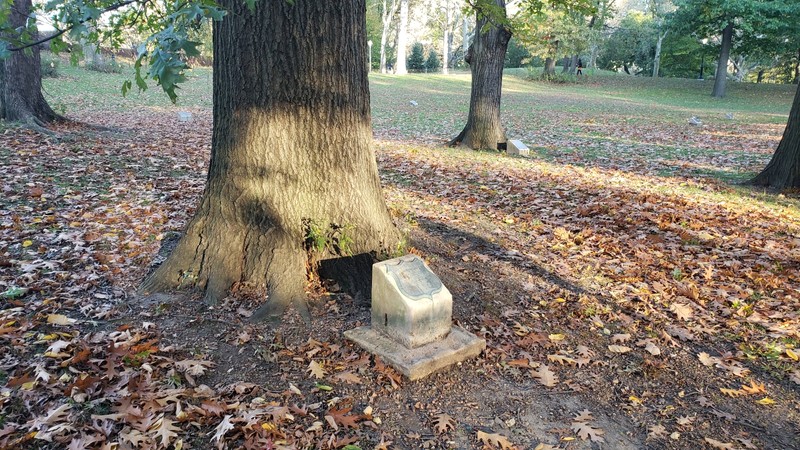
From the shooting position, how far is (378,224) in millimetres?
4852

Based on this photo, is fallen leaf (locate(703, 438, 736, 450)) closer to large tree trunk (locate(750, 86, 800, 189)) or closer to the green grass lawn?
large tree trunk (locate(750, 86, 800, 189))

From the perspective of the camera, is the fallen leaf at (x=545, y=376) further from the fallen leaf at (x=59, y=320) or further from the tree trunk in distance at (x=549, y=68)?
the tree trunk in distance at (x=549, y=68)

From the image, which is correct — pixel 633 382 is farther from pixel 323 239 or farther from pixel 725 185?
pixel 725 185

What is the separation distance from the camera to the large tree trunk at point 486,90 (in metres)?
12.3

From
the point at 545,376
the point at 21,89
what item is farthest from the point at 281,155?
the point at 21,89

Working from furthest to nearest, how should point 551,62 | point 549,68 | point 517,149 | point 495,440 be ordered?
point 549,68
point 551,62
point 517,149
point 495,440

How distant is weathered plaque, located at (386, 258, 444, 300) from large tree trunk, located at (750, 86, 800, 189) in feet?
22.9

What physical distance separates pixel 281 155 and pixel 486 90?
8.87 m

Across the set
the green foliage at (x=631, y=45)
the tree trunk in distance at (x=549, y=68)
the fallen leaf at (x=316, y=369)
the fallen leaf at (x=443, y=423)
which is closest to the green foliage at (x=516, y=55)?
the green foliage at (x=631, y=45)

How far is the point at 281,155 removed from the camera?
4.44 meters

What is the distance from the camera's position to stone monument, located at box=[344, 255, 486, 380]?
3.87 metres

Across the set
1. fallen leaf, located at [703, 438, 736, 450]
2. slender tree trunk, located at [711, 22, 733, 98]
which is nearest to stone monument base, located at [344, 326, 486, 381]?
fallen leaf, located at [703, 438, 736, 450]

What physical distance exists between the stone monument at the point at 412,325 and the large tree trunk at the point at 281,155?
2.32 feet

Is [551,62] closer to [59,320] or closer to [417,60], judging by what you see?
[417,60]
